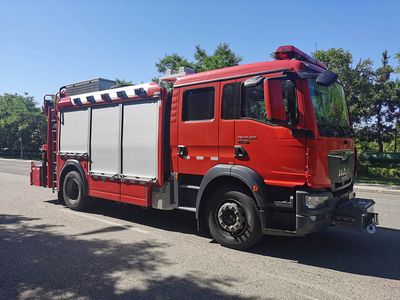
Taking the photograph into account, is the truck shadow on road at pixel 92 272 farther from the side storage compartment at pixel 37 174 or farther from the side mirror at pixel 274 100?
the side storage compartment at pixel 37 174

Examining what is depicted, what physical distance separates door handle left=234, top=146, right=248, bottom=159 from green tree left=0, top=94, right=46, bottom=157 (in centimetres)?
4580

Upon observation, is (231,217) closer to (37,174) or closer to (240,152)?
(240,152)

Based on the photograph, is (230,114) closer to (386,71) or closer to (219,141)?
(219,141)

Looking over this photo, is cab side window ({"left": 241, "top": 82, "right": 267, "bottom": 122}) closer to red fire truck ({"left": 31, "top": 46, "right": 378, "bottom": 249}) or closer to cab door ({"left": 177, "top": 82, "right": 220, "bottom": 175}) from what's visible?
red fire truck ({"left": 31, "top": 46, "right": 378, "bottom": 249})

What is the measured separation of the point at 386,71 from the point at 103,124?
1897 centimetres

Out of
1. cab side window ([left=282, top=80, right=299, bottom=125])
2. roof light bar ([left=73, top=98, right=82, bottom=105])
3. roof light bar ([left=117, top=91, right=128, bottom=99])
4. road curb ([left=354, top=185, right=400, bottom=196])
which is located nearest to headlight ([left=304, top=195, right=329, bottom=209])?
cab side window ([left=282, top=80, right=299, bottom=125])

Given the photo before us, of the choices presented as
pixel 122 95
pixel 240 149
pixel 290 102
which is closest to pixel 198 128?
pixel 240 149

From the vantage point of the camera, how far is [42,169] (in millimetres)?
10109

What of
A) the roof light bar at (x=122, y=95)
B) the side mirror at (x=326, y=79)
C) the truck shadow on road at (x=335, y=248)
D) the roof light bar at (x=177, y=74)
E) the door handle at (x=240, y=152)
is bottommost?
the truck shadow on road at (x=335, y=248)

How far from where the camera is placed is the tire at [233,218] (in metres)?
5.54

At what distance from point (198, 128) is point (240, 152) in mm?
929

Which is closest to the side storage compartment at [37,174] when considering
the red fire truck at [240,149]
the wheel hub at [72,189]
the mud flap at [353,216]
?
the wheel hub at [72,189]

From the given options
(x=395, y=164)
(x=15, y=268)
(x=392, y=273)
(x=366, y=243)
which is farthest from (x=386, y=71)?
(x=15, y=268)

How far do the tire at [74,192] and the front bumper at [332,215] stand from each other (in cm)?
543
